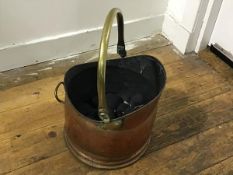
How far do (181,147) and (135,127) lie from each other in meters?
0.25

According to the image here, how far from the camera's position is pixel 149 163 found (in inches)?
42.6

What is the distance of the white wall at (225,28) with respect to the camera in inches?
54.2

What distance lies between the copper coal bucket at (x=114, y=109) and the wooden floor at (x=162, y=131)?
0.05m

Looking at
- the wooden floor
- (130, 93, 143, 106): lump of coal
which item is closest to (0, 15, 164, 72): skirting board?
the wooden floor

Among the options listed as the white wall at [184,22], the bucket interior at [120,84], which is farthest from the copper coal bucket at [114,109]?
the white wall at [184,22]

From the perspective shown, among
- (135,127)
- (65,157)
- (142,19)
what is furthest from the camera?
(142,19)

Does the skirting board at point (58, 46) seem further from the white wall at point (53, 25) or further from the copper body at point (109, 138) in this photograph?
the copper body at point (109, 138)

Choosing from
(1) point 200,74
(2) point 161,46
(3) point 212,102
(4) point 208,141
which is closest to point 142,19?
(2) point 161,46

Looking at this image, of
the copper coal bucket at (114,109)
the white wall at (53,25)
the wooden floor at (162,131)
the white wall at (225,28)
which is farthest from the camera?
the white wall at (225,28)

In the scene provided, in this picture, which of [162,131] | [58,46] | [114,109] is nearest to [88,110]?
[114,109]

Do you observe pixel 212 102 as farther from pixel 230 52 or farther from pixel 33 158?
pixel 33 158

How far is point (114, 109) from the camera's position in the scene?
1090mm

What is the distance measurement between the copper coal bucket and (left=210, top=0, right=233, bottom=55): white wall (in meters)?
0.48

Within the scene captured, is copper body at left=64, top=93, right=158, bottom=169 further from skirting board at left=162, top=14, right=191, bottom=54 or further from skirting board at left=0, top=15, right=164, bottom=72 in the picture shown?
skirting board at left=162, top=14, right=191, bottom=54
